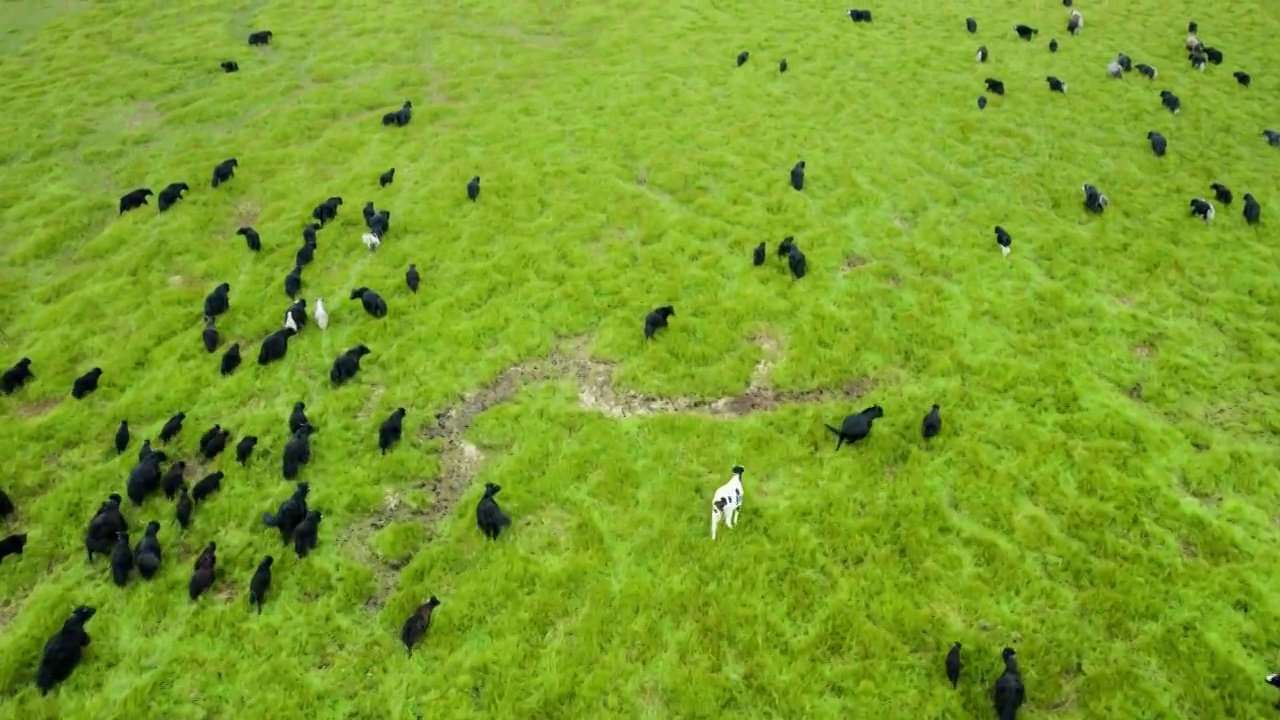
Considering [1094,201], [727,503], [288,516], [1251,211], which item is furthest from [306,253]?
[1251,211]

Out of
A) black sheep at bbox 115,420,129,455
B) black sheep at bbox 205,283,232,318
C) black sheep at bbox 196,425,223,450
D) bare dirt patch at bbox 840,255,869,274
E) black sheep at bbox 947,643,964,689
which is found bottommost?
black sheep at bbox 947,643,964,689

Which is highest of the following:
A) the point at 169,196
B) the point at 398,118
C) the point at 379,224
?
the point at 398,118

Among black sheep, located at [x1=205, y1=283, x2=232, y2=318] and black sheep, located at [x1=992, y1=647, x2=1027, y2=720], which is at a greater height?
black sheep, located at [x1=205, y1=283, x2=232, y2=318]

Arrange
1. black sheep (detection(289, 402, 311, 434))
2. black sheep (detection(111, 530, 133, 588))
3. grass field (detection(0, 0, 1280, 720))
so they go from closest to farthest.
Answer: grass field (detection(0, 0, 1280, 720)) → black sheep (detection(111, 530, 133, 588)) → black sheep (detection(289, 402, 311, 434))

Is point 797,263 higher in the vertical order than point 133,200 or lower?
lower

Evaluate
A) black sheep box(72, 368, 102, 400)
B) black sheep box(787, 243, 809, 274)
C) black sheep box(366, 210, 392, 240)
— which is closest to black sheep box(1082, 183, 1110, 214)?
black sheep box(787, 243, 809, 274)

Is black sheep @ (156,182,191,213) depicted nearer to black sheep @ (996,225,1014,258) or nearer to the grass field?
the grass field

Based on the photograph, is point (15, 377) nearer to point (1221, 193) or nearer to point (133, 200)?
point (133, 200)

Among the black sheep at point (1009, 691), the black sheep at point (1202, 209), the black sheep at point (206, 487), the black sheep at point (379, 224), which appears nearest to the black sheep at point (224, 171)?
the black sheep at point (379, 224)

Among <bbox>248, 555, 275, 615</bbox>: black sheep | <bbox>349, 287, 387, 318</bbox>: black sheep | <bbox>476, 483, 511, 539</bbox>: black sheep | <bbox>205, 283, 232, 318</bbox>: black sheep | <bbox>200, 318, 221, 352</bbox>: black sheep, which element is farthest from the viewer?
<bbox>205, 283, 232, 318</bbox>: black sheep
